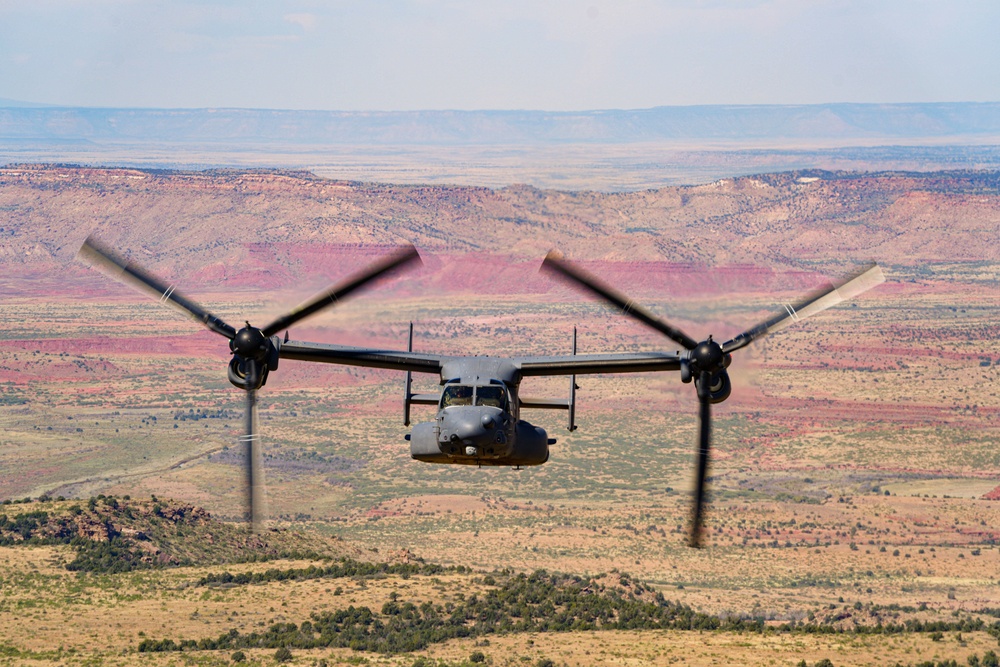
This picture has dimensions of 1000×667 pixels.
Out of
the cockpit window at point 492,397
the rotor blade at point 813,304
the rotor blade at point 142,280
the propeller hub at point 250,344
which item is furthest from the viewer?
the rotor blade at point 142,280

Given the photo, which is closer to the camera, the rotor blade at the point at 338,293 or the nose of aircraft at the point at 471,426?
the nose of aircraft at the point at 471,426

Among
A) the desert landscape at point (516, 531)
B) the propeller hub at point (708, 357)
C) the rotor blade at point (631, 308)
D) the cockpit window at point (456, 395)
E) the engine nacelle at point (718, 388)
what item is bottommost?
the desert landscape at point (516, 531)

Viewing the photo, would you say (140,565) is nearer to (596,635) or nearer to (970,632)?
(596,635)

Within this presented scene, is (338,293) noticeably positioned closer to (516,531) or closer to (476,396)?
(476,396)

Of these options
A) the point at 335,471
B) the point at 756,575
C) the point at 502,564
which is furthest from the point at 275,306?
the point at 335,471

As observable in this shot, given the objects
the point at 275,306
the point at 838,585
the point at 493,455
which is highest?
the point at 275,306

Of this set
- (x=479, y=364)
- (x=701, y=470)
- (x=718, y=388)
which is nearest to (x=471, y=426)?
(x=479, y=364)

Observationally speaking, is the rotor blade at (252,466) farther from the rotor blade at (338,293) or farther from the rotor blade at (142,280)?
the rotor blade at (142,280)

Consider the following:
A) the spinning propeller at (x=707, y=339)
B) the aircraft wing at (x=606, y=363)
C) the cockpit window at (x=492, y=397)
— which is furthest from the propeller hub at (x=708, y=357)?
the cockpit window at (x=492, y=397)

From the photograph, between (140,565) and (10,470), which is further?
(10,470)
